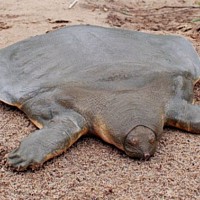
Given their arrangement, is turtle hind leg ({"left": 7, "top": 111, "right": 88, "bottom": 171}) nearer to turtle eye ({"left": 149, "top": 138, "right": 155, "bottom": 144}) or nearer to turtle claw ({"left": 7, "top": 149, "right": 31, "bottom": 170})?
turtle claw ({"left": 7, "top": 149, "right": 31, "bottom": 170})

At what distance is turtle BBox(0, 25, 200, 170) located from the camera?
2000 mm

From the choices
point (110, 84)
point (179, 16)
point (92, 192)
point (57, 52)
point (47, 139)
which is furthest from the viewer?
point (179, 16)

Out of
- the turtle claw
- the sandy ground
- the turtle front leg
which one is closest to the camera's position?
the sandy ground

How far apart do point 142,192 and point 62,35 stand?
1.19m

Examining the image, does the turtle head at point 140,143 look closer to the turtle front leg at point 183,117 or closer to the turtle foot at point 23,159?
the turtle front leg at point 183,117

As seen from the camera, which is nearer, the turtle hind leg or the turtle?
the turtle hind leg

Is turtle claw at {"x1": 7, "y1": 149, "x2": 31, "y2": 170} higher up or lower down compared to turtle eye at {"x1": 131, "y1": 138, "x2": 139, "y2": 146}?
lower down

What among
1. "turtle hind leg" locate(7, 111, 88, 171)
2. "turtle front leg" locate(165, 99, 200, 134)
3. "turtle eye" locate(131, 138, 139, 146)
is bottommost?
"turtle front leg" locate(165, 99, 200, 134)

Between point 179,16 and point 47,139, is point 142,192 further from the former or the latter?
point 179,16

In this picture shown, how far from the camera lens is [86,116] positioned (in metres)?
2.12

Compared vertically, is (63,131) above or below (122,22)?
above

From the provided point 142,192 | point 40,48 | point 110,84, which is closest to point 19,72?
point 40,48

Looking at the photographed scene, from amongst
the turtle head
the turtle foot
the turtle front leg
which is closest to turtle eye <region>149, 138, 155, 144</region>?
the turtle head

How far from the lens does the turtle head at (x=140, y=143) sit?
6.42ft
